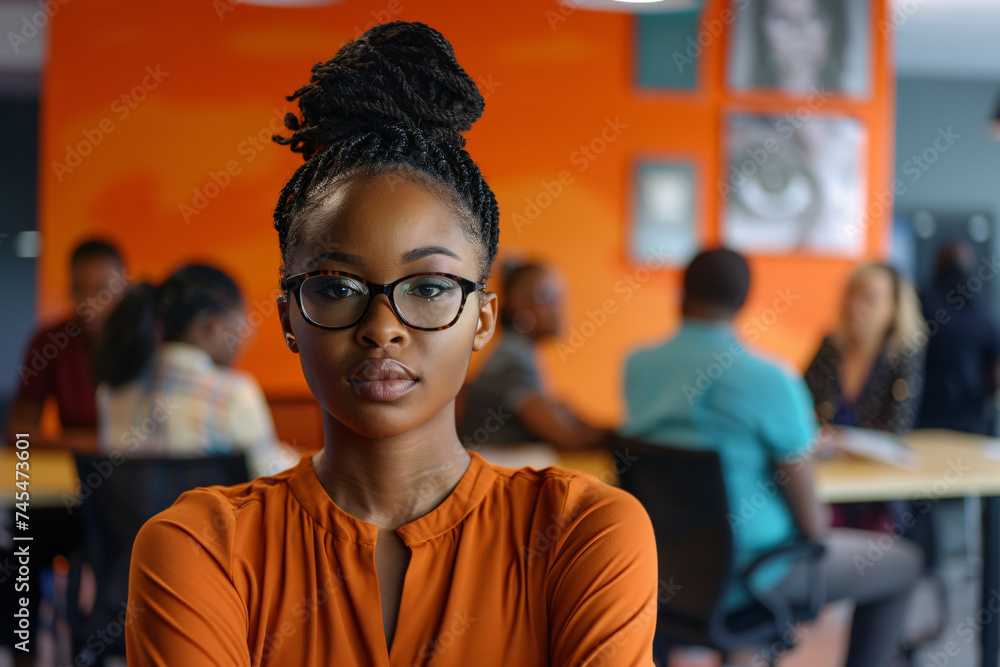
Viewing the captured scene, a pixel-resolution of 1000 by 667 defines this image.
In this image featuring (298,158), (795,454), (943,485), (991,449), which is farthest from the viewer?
(298,158)

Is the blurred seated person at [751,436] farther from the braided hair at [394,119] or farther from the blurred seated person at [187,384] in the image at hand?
the braided hair at [394,119]

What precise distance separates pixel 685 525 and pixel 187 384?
54.8 inches

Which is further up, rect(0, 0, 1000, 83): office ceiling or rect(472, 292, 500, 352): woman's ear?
rect(0, 0, 1000, 83): office ceiling

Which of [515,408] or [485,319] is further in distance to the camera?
[515,408]

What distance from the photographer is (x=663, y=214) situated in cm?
455

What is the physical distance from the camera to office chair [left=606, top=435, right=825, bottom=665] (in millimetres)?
2008

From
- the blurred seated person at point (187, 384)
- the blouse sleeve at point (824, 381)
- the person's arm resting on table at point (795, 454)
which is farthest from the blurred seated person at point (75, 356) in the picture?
the blouse sleeve at point (824, 381)

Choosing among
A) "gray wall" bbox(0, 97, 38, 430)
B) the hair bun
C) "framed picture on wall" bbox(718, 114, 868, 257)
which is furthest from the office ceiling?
the hair bun

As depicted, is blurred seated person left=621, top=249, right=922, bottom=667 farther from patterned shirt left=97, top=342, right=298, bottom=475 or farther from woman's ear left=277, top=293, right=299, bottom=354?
woman's ear left=277, top=293, right=299, bottom=354

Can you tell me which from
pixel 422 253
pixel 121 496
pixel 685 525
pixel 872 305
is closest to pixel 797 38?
pixel 872 305

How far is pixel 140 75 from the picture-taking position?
3943 millimetres

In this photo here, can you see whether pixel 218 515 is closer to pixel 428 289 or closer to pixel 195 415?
pixel 428 289

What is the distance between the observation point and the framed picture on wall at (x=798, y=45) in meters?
4.48

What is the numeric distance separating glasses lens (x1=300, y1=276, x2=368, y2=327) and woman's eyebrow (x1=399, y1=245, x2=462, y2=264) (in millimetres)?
50
